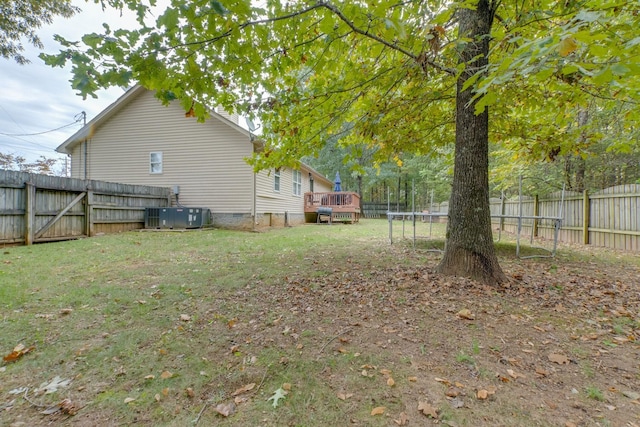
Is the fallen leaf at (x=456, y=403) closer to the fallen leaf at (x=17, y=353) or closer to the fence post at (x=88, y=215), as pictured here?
the fallen leaf at (x=17, y=353)

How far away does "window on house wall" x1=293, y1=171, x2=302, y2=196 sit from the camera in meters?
17.3

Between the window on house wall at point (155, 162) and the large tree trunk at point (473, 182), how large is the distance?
1274cm

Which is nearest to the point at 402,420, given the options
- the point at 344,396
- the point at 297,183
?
the point at 344,396

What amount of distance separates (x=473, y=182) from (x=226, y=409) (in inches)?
152

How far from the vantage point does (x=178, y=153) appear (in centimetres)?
1266

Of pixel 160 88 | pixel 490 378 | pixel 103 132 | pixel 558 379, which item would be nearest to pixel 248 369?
pixel 490 378

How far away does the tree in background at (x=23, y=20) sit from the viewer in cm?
766

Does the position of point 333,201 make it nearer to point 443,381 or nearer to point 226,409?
point 443,381

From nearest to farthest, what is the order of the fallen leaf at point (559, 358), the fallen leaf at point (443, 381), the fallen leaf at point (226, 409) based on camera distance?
the fallen leaf at point (226, 409) → the fallen leaf at point (443, 381) → the fallen leaf at point (559, 358)

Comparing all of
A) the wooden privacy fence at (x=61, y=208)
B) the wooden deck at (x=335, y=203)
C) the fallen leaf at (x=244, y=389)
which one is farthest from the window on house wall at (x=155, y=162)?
the fallen leaf at (x=244, y=389)

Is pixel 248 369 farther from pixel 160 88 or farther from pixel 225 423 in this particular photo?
pixel 160 88

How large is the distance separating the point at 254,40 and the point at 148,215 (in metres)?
10.1

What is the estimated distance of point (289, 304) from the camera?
341 centimetres

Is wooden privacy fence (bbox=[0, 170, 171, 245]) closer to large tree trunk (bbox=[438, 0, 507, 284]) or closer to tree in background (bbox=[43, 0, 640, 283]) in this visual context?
tree in background (bbox=[43, 0, 640, 283])
